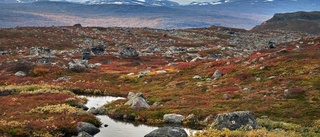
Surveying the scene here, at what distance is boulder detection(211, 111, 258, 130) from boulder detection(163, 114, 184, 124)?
7.99m

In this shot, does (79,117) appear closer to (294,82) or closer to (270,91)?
(270,91)

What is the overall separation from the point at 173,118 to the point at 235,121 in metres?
9.76

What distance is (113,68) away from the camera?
82562mm

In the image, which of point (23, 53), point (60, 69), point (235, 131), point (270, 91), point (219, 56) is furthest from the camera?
point (219, 56)

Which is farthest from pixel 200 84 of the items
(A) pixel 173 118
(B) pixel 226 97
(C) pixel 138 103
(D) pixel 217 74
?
(A) pixel 173 118

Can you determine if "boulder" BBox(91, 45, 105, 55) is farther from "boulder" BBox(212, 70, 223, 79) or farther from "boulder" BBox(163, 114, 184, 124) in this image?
"boulder" BBox(163, 114, 184, 124)

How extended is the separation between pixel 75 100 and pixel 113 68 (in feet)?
123

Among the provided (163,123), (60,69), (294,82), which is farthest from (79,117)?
(60,69)

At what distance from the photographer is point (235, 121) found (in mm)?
27812

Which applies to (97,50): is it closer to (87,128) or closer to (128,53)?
(128,53)

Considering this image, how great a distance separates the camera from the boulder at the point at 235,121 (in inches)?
1086

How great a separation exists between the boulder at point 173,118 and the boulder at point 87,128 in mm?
7288

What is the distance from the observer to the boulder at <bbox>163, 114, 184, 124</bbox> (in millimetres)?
36062

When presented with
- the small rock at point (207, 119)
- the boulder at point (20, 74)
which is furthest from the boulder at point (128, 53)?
the small rock at point (207, 119)
